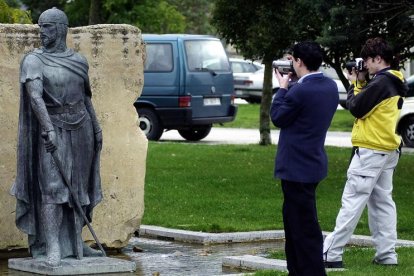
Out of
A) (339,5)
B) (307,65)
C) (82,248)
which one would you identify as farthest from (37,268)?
(339,5)

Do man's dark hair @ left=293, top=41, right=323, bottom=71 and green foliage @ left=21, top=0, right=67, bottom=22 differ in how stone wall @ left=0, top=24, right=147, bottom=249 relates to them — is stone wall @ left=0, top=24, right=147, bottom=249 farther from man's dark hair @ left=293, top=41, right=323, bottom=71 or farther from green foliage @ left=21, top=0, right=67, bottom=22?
green foliage @ left=21, top=0, right=67, bottom=22

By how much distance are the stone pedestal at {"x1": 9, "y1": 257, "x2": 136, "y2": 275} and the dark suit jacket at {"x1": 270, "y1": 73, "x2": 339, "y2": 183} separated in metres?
1.60

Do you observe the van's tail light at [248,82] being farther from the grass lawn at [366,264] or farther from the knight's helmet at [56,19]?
the knight's helmet at [56,19]

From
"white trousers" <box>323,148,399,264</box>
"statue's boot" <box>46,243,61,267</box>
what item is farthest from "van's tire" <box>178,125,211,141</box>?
"statue's boot" <box>46,243,61,267</box>

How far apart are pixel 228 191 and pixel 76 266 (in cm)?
Answer: 571

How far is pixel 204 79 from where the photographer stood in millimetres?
23500

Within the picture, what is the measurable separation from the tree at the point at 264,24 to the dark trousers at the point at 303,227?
663cm

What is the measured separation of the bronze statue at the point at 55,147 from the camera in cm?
906

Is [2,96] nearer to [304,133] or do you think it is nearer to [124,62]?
[124,62]

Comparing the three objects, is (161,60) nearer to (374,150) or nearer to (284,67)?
(374,150)

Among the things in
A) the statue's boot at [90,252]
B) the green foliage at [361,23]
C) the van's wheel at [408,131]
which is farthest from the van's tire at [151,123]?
the statue's boot at [90,252]

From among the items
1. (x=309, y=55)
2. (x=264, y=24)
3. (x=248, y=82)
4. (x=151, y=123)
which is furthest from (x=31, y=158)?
(x=248, y=82)

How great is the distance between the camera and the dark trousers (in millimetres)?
8352

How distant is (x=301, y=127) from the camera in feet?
27.4
